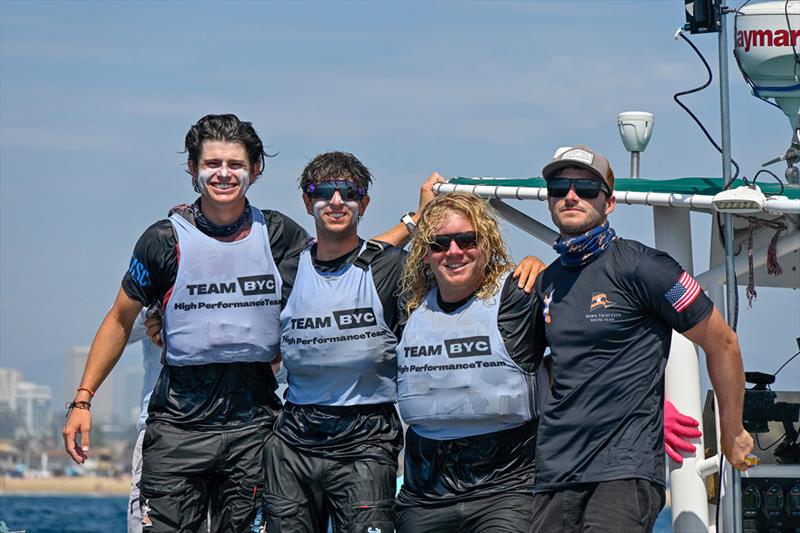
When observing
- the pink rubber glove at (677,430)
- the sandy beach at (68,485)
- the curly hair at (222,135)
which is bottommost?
the sandy beach at (68,485)

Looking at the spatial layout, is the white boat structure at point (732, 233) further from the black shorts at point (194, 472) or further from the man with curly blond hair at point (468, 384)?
the black shorts at point (194, 472)

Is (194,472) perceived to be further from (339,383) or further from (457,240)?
(457,240)

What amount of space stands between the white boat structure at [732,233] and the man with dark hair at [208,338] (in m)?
1.19

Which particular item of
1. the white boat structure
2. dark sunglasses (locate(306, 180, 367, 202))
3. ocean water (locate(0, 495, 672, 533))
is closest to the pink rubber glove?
the white boat structure

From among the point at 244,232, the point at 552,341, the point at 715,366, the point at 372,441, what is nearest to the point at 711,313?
the point at 715,366

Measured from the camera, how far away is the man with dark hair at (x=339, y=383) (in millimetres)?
6383

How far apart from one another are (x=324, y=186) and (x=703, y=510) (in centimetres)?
257

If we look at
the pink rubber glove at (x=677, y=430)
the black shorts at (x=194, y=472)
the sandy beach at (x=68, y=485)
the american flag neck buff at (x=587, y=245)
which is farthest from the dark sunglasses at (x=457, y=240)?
the sandy beach at (x=68, y=485)

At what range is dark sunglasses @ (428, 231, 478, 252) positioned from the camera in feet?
20.0

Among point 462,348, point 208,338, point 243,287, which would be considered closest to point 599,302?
point 462,348

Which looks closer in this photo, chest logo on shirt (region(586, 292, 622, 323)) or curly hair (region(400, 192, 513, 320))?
chest logo on shirt (region(586, 292, 622, 323))

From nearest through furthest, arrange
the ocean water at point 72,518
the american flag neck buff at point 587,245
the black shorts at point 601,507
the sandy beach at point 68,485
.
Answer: the black shorts at point 601,507
the american flag neck buff at point 587,245
the ocean water at point 72,518
the sandy beach at point 68,485

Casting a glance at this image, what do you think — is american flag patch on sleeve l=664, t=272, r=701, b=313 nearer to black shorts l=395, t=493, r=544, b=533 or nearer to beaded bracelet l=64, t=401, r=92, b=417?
black shorts l=395, t=493, r=544, b=533

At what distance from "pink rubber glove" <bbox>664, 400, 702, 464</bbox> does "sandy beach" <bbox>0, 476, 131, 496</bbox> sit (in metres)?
140
